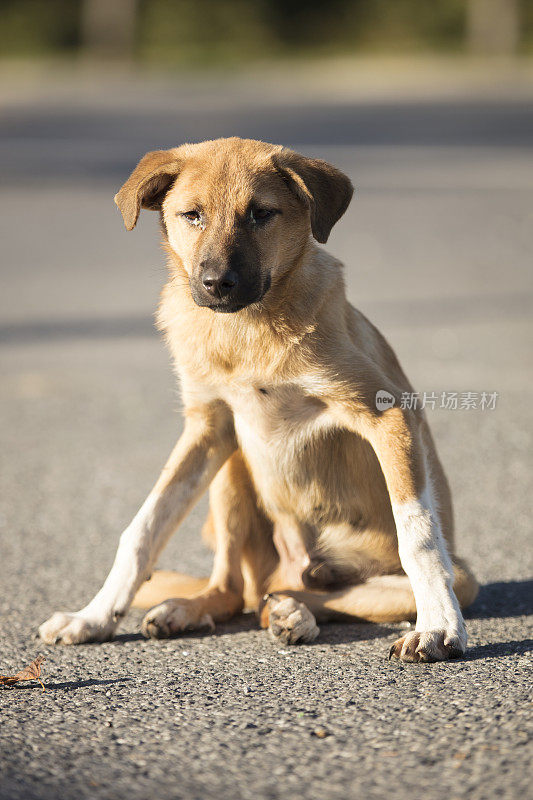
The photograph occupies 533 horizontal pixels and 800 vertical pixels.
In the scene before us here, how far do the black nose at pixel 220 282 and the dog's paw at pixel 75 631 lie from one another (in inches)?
45.5

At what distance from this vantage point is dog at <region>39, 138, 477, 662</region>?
11.1 ft

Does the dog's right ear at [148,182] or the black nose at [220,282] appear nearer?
the black nose at [220,282]

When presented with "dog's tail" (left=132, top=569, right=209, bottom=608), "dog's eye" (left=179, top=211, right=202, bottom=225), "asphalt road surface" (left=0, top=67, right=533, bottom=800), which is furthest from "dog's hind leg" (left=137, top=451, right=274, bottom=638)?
"dog's eye" (left=179, top=211, right=202, bottom=225)

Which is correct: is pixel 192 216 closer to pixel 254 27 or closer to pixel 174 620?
pixel 174 620

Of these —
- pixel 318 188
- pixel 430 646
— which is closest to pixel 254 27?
pixel 318 188

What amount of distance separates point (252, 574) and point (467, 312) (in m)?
5.42

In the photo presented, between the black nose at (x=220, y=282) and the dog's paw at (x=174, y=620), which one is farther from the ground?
the black nose at (x=220, y=282)

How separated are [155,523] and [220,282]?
889mm

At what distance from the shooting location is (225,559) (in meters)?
3.85

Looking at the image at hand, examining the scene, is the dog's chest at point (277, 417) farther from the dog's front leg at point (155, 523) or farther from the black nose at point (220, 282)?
the black nose at point (220, 282)

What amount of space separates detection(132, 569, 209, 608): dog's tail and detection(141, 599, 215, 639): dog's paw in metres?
0.24

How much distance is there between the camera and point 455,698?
289cm

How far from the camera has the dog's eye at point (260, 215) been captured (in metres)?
3.51

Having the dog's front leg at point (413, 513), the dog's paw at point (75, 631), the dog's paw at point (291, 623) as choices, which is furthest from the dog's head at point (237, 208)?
the dog's paw at point (75, 631)
